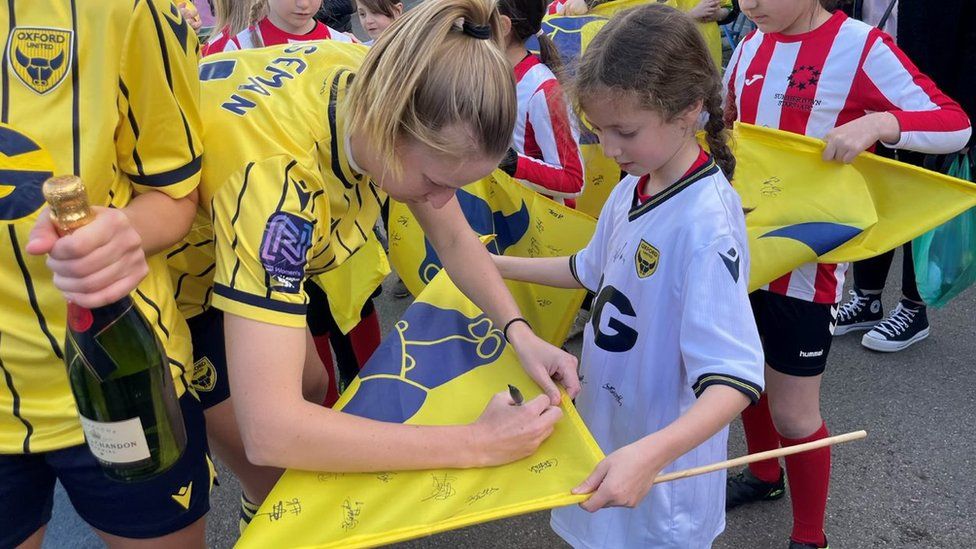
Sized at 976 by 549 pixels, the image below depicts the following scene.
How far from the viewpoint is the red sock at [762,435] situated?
2.53 meters

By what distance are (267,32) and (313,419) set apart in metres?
2.57

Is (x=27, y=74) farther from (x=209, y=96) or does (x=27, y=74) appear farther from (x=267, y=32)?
(x=267, y=32)

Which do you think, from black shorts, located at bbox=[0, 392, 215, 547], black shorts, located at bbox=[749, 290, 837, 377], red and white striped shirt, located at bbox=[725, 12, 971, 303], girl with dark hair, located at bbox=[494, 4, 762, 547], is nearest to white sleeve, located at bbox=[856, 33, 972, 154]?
red and white striped shirt, located at bbox=[725, 12, 971, 303]

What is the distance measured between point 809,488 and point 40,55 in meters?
2.19

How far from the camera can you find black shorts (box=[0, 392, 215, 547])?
1416 millimetres

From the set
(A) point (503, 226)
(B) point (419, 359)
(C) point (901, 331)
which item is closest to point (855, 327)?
(C) point (901, 331)

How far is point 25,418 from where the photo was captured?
1364 mm

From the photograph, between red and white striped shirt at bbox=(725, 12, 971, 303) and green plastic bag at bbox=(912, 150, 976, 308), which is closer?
red and white striped shirt at bbox=(725, 12, 971, 303)

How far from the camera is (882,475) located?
2.83 metres

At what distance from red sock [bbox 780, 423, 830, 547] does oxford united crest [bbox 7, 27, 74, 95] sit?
6.73 ft
